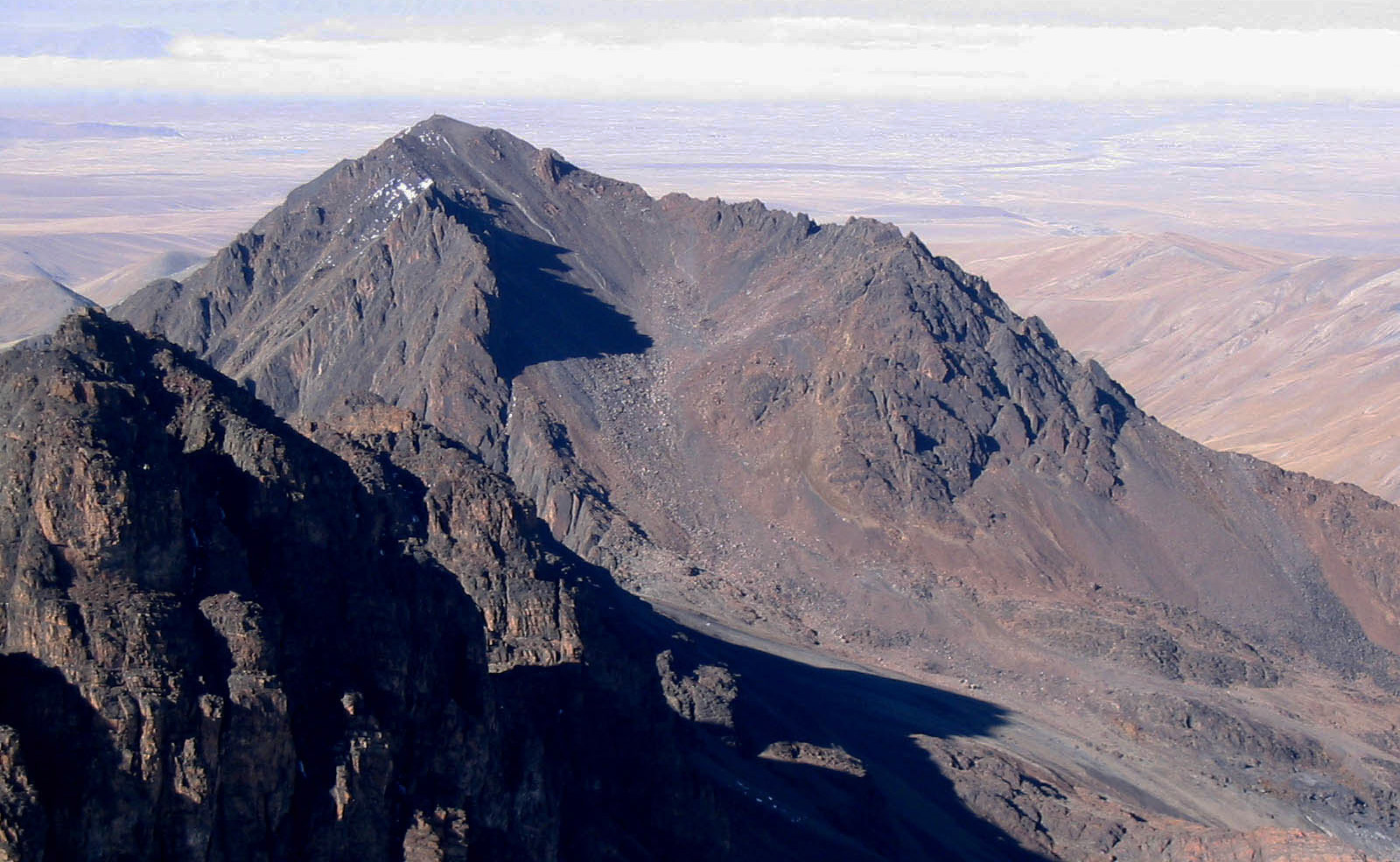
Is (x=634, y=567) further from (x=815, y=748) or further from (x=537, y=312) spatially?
Answer: (x=815, y=748)

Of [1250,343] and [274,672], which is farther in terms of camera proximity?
[1250,343]

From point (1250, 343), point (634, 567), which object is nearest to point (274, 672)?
point (634, 567)

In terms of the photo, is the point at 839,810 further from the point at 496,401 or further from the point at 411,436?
the point at 496,401

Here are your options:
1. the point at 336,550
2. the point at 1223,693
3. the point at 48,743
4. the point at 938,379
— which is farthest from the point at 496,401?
the point at 48,743

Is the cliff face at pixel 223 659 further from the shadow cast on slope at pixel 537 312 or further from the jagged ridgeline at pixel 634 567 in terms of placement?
the shadow cast on slope at pixel 537 312

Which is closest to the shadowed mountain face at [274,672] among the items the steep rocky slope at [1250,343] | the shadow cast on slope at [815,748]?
the shadow cast on slope at [815,748]

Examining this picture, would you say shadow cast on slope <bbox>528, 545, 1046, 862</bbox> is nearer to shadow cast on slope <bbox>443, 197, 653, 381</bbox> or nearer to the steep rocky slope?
shadow cast on slope <bbox>443, 197, 653, 381</bbox>
